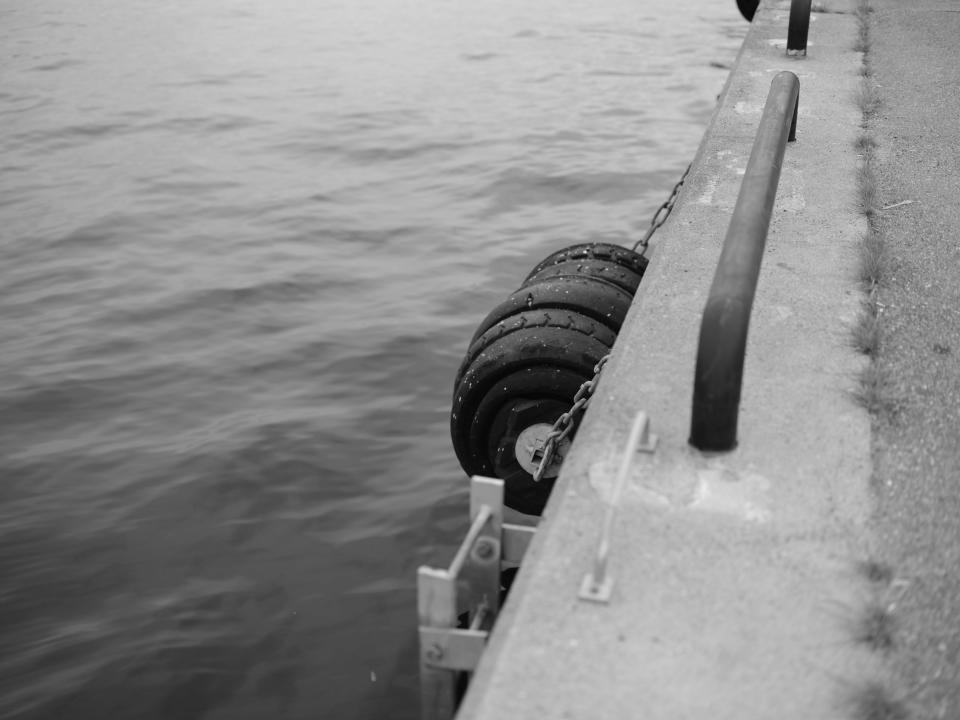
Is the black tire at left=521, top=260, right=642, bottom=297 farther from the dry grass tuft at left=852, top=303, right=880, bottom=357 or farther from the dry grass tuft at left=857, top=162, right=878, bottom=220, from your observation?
the dry grass tuft at left=852, top=303, right=880, bottom=357

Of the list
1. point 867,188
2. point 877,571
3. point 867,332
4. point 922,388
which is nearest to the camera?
point 877,571

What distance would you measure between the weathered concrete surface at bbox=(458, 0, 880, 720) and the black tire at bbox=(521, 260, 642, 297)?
761 mm

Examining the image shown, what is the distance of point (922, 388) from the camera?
11.6ft

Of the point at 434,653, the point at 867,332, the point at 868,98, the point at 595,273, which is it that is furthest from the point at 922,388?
the point at 868,98

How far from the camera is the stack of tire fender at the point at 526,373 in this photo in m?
4.44

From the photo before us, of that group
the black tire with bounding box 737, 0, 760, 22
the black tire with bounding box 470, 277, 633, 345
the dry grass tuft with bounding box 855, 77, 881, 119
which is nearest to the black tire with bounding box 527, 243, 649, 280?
the black tire with bounding box 470, 277, 633, 345

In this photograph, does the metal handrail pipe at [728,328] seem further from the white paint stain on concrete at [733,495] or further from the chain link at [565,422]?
the chain link at [565,422]

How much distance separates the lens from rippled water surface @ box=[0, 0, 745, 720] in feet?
17.5

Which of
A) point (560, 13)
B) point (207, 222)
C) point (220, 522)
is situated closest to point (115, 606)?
point (220, 522)

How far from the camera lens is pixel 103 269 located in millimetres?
10078

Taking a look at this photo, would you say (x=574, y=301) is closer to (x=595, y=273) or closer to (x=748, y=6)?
(x=595, y=273)

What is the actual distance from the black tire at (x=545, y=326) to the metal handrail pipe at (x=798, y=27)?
3.99 m

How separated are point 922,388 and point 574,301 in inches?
65.4

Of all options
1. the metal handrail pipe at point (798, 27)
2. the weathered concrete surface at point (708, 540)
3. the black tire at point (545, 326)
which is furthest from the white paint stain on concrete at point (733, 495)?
the metal handrail pipe at point (798, 27)
